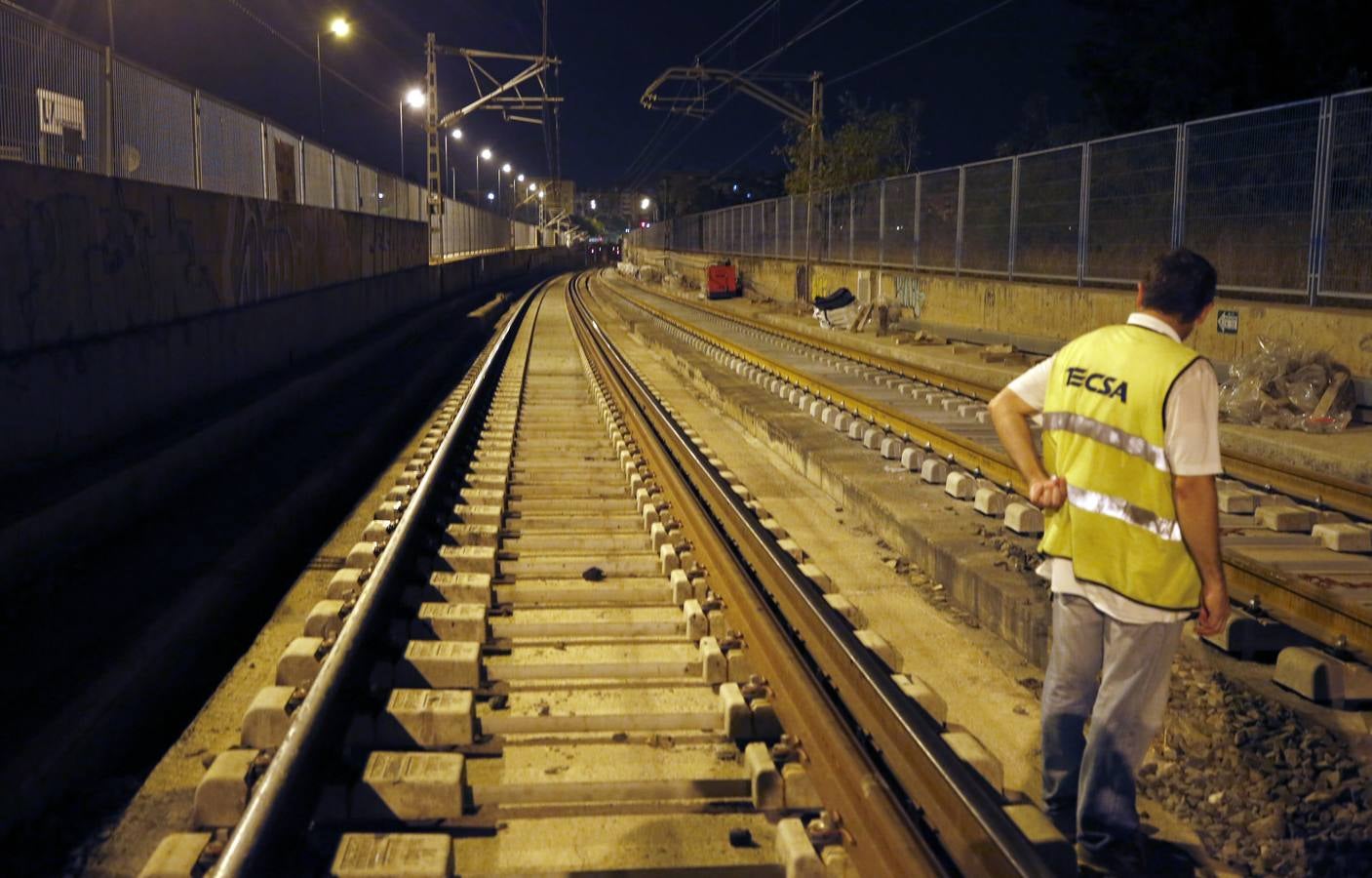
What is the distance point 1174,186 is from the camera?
18.1 m

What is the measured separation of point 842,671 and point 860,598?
242cm

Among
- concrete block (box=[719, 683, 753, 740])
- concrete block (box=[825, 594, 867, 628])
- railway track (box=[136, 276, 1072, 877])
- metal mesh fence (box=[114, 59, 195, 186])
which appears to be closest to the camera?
railway track (box=[136, 276, 1072, 877])

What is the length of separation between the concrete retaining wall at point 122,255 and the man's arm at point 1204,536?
830cm

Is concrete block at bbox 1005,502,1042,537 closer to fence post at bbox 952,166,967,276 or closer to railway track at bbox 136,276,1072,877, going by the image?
railway track at bbox 136,276,1072,877

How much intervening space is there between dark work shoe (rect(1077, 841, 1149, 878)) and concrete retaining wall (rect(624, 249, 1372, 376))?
10.8 meters

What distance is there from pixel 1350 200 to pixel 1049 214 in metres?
7.99

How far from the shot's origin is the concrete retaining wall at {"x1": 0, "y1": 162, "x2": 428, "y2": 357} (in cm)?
954

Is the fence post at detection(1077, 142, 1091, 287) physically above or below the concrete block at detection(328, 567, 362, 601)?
above

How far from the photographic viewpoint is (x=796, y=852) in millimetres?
3738

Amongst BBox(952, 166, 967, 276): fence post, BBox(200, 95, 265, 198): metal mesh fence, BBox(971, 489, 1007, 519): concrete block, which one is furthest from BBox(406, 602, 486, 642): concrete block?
BBox(952, 166, 967, 276): fence post

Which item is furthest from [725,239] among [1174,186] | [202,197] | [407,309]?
[202,197]

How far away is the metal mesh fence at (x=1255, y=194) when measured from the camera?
1527 centimetres

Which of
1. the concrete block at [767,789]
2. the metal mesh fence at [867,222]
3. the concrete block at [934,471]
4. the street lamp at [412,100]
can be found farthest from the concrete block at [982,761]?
the street lamp at [412,100]

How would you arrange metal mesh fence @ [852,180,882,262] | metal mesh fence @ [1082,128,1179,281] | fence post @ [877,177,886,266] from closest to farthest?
1. metal mesh fence @ [1082,128,1179,281]
2. fence post @ [877,177,886,266]
3. metal mesh fence @ [852,180,882,262]
